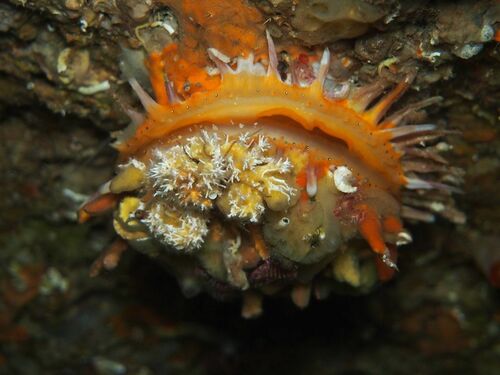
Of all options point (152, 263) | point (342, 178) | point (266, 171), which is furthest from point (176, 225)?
point (152, 263)

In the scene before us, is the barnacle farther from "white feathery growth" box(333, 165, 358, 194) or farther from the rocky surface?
the rocky surface

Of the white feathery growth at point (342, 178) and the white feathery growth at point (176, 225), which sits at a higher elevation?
the white feathery growth at point (342, 178)

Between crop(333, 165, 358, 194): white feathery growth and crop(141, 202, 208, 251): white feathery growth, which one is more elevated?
crop(333, 165, 358, 194): white feathery growth

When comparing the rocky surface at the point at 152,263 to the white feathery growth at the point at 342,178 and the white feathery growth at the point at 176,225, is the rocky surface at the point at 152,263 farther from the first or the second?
the white feathery growth at the point at 176,225

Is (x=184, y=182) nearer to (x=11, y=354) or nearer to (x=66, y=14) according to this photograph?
(x=66, y=14)

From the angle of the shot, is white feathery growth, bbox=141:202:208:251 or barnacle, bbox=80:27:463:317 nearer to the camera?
barnacle, bbox=80:27:463:317

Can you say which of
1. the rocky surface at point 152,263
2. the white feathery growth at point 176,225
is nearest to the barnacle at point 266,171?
the white feathery growth at point 176,225

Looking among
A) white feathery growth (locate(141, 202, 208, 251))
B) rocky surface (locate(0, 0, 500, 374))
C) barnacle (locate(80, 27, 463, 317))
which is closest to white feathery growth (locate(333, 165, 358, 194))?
barnacle (locate(80, 27, 463, 317))

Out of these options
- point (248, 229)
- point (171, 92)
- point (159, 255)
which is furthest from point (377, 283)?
point (171, 92)
